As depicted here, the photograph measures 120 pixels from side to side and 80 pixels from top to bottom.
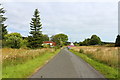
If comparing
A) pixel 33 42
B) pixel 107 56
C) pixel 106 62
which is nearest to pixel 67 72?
pixel 106 62

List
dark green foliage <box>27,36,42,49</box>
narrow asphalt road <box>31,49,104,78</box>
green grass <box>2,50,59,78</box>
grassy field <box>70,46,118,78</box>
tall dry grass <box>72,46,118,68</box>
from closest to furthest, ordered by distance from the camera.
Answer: green grass <box>2,50,59,78</box>, narrow asphalt road <box>31,49,104,78</box>, grassy field <box>70,46,118,78</box>, tall dry grass <box>72,46,118,68</box>, dark green foliage <box>27,36,42,49</box>

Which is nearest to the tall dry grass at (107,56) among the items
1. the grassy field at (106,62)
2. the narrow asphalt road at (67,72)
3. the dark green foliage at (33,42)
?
the grassy field at (106,62)

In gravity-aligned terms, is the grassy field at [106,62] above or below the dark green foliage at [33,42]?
below

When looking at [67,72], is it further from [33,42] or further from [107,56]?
[33,42]

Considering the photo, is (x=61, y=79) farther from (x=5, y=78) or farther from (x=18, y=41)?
(x=18, y=41)

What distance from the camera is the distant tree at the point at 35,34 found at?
5891 cm

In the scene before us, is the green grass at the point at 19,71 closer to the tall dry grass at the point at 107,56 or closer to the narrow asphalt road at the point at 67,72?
the narrow asphalt road at the point at 67,72

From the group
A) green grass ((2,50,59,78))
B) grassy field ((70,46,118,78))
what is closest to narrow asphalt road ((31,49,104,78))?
green grass ((2,50,59,78))

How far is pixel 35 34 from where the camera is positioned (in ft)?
197

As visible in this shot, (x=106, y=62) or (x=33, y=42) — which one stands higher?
(x=33, y=42)

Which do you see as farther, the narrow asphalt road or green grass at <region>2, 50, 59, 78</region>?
the narrow asphalt road

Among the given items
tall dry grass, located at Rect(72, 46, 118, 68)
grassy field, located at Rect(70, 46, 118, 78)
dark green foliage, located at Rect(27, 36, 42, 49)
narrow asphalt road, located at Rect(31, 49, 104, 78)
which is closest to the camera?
narrow asphalt road, located at Rect(31, 49, 104, 78)

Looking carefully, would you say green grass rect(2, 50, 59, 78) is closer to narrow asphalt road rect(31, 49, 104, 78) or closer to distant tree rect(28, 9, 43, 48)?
narrow asphalt road rect(31, 49, 104, 78)

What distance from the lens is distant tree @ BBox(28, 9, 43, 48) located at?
193ft
